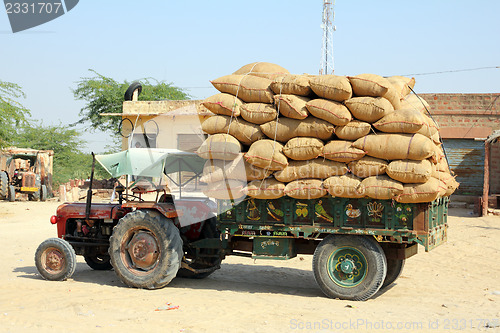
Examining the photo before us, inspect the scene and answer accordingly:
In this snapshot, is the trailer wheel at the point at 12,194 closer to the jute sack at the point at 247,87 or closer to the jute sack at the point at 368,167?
the jute sack at the point at 247,87

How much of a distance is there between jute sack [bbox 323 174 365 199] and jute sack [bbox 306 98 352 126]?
73 cm

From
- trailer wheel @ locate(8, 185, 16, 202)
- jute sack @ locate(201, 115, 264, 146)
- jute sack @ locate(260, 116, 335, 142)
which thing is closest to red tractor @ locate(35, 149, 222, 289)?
jute sack @ locate(201, 115, 264, 146)

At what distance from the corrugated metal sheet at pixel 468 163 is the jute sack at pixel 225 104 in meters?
12.4

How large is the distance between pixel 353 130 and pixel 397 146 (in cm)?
61

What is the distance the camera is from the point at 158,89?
3300cm

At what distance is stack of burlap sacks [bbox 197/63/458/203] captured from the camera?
7.05 metres

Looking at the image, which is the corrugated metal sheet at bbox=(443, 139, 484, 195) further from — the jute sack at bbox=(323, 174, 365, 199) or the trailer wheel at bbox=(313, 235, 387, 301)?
the jute sack at bbox=(323, 174, 365, 199)

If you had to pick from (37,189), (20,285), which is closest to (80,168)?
(37,189)

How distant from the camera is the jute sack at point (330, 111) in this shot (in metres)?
7.24

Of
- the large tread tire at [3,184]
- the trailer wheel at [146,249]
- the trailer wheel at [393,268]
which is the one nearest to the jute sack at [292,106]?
the trailer wheel at [146,249]

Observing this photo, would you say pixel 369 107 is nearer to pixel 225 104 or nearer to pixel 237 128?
pixel 237 128

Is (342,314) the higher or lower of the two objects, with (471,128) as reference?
lower

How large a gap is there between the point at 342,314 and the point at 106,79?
92.0ft

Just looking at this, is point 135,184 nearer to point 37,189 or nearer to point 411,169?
point 411,169
